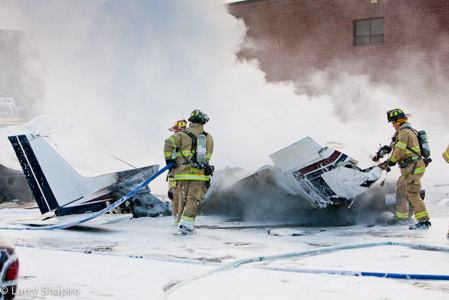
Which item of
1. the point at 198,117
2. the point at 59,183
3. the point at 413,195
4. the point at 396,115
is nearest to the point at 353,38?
the point at 396,115

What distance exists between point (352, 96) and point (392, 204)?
11567 millimetres

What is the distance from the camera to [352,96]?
66.4 ft

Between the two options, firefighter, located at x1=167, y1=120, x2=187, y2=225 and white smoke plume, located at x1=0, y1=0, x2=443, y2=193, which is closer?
firefighter, located at x1=167, y1=120, x2=187, y2=225

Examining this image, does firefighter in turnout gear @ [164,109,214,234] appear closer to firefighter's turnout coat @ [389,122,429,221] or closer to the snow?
the snow

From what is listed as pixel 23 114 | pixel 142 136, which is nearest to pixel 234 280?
pixel 142 136

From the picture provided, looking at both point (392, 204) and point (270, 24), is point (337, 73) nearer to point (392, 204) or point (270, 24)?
point (270, 24)

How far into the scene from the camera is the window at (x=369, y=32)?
20.2 metres

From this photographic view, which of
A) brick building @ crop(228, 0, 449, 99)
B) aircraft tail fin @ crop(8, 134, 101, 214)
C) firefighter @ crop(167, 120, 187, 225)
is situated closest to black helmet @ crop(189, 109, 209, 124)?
firefighter @ crop(167, 120, 187, 225)

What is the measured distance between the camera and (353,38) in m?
20.6

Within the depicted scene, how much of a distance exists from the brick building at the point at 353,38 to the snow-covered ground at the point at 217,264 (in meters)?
12.3

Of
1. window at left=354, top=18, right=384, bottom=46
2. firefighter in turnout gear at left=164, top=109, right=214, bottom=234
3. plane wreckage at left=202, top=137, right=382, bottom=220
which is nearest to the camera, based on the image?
firefighter in turnout gear at left=164, top=109, right=214, bottom=234

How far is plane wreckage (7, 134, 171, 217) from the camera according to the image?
27.4 feet

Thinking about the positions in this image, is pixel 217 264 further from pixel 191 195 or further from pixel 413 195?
pixel 413 195

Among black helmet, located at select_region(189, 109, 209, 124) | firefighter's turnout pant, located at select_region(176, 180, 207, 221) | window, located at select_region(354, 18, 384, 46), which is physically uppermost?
window, located at select_region(354, 18, 384, 46)
